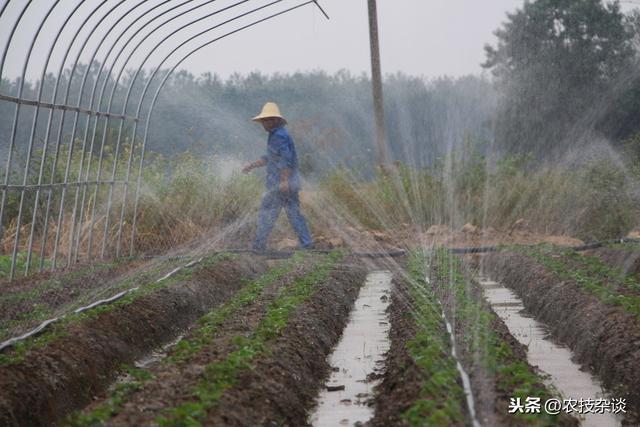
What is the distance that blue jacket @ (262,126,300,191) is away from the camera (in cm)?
1484

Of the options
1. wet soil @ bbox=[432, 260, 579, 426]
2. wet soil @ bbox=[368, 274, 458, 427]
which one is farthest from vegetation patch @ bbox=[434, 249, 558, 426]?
wet soil @ bbox=[368, 274, 458, 427]

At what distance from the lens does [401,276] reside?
1241cm

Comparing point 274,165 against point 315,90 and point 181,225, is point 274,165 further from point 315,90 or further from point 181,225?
point 315,90

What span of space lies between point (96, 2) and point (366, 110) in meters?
28.9

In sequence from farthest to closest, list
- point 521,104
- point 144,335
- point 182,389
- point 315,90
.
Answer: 1. point 315,90
2. point 521,104
3. point 144,335
4. point 182,389

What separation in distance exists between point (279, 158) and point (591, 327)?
7809mm

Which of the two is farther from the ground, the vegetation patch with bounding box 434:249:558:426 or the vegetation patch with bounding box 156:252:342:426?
the vegetation patch with bounding box 434:249:558:426

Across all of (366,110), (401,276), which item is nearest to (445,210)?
(401,276)

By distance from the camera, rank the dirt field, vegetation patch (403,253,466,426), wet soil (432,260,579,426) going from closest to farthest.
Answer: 1. vegetation patch (403,253,466,426)
2. wet soil (432,260,579,426)
3. the dirt field

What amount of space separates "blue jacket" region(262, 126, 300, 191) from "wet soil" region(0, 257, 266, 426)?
4227mm

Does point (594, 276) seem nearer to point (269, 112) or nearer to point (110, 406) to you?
point (269, 112)

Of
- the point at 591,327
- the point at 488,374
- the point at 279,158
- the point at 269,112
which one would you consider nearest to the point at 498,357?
the point at 488,374

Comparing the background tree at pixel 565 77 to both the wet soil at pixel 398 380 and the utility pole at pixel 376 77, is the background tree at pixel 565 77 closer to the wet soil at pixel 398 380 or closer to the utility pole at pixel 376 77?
the utility pole at pixel 376 77

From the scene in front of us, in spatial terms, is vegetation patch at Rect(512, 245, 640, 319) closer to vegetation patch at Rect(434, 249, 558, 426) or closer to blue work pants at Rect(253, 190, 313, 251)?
vegetation patch at Rect(434, 249, 558, 426)
